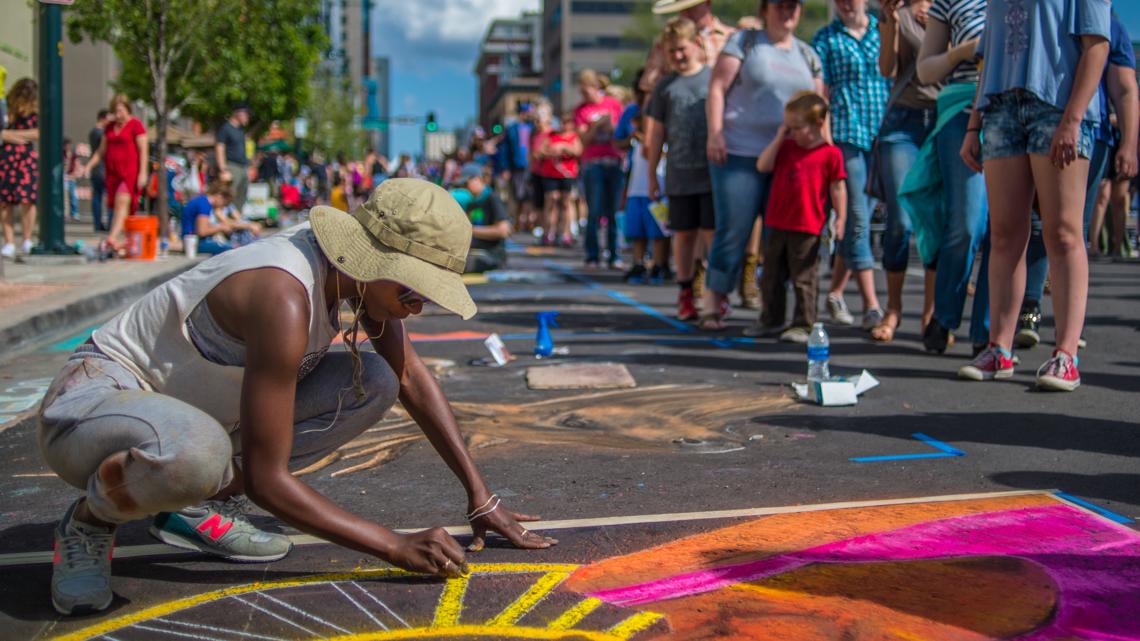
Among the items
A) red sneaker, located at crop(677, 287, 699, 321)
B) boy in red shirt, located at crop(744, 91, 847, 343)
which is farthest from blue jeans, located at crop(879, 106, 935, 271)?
red sneaker, located at crop(677, 287, 699, 321)

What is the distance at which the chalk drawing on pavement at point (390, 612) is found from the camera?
2.38 m

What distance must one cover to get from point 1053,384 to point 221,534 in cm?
341

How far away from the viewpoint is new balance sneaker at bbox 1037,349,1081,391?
481 centimetres

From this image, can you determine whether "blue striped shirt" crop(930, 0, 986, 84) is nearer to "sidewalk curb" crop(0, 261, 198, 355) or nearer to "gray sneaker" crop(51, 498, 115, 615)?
"sidewalk curb" crop(0, 261, 198, 355)

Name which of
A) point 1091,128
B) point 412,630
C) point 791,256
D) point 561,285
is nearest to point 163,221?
point 561,285

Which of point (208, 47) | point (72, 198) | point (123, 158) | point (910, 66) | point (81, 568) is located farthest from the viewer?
point (72, 198)

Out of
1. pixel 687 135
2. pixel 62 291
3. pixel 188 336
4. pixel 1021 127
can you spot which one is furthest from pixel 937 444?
pixel 62 291

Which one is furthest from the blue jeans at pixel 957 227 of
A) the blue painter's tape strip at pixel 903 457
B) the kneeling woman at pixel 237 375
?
the kneeling woman at pixel 237 375

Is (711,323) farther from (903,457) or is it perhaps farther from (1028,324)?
(903,457)

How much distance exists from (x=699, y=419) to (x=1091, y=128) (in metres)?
2.02

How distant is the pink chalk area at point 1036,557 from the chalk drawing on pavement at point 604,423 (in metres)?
1.08

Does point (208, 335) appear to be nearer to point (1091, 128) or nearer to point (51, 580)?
point (51, 580)

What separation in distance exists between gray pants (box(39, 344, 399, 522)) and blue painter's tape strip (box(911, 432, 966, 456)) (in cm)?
233

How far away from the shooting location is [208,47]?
17609mm
